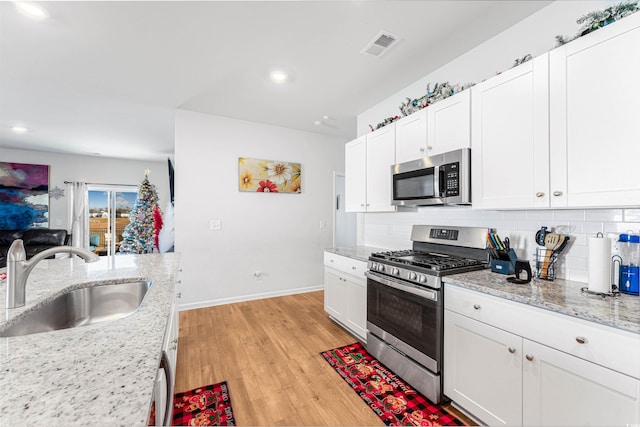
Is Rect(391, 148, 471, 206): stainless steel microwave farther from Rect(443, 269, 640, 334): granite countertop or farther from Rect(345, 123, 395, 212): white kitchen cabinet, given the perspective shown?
Rect(443, 269, 640, 334): granite countertop

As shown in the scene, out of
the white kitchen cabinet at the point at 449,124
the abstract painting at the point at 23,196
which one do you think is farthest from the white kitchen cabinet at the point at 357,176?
the abstract painting at the point at 23,196

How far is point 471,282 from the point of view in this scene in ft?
5.38

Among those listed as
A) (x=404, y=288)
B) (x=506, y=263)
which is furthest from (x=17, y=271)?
(x=506, y=263)

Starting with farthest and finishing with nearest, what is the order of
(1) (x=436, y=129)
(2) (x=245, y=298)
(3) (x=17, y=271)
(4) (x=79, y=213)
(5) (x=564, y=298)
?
(4) (x=79, y=213), (2) (x=245, y=298), (1) (x=436, y=129), (5) (x=564, y=298), (3) (x=17, y=271)

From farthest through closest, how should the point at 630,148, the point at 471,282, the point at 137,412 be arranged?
the point at 471,282 < the point at 630,148 < the point at 137,412

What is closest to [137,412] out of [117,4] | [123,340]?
[123,340]

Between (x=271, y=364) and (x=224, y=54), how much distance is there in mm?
2696

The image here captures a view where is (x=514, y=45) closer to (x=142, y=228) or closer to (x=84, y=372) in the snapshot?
(x=84, y=372)

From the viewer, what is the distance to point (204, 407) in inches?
72.3

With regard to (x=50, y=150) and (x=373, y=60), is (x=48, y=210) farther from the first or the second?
(x=373, y=60)

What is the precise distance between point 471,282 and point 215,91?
3.11 m

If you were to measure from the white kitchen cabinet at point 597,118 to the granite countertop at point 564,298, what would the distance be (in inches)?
18.2

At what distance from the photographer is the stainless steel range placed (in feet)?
5.91

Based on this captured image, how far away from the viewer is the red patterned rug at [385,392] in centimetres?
171
